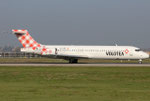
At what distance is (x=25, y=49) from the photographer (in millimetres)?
55062

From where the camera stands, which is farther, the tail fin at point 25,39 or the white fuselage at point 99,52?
the tail fin at point 25,39

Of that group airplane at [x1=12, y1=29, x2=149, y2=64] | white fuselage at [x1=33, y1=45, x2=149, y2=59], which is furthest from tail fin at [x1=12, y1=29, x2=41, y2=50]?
white fuselage at [x1=33, y1=45, x2=149, y2=59]

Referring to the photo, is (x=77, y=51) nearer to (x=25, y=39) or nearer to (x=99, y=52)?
(x=99, y=52)

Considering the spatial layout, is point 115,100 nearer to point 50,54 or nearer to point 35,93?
point 35,93

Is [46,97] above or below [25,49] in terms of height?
below

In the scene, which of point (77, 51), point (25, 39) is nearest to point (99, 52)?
point (77, 51)

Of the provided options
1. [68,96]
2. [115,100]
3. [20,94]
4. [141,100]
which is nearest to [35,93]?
[20,94]

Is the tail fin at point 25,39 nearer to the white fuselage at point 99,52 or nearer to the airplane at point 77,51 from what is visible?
the airplane at point 77,51

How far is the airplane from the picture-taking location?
180 feet

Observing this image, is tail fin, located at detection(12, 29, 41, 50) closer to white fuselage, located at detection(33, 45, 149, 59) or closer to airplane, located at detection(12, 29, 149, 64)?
airplane, located at detection(12, 29, 149, 64)

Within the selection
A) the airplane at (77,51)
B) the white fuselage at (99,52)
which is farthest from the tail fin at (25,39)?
the white fuselage at (99,52)

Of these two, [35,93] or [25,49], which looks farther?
[25,49]

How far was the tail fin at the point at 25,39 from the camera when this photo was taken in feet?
182

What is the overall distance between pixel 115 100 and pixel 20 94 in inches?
198
